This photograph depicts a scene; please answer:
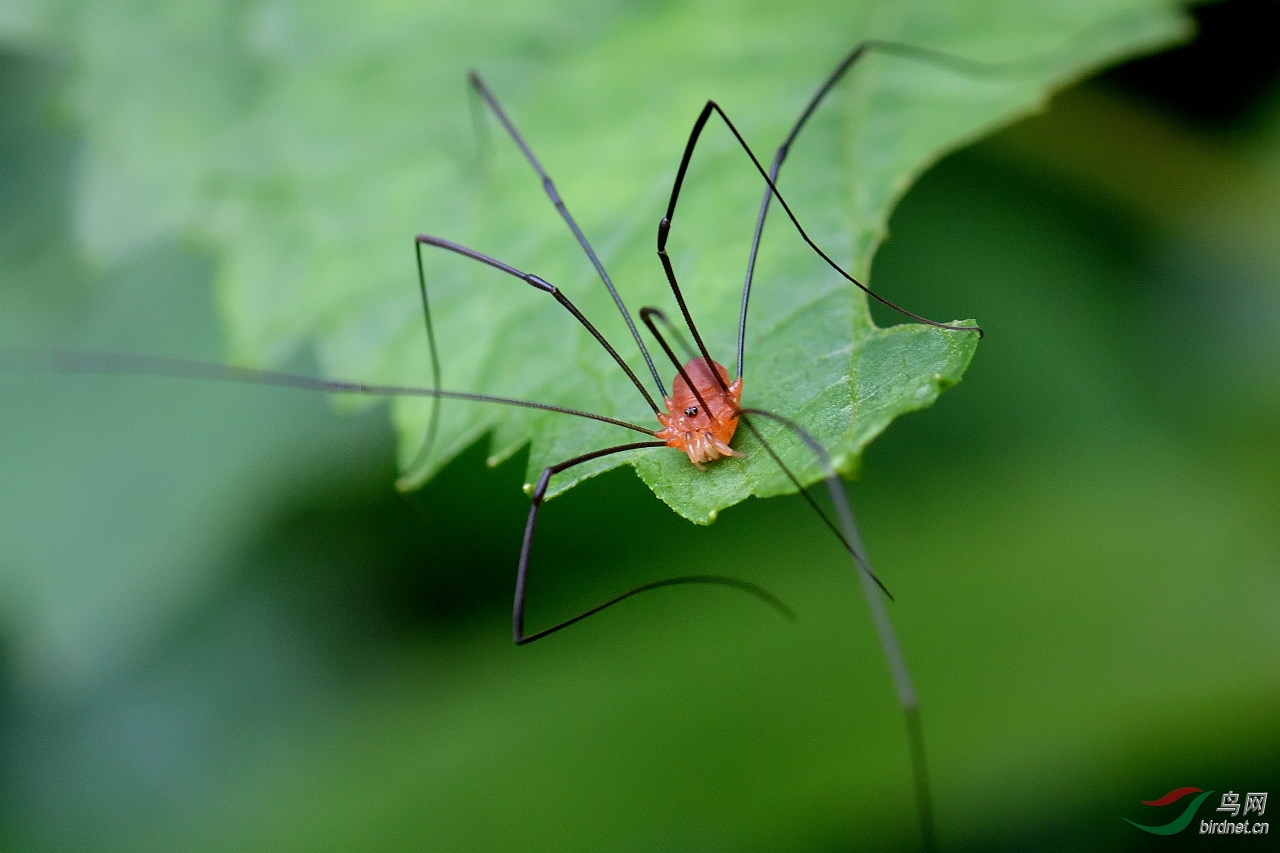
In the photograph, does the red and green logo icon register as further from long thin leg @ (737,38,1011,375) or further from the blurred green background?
long thin leg @ (737,38,1011,375)

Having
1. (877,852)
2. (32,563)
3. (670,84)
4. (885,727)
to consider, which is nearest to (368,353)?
(670,84)

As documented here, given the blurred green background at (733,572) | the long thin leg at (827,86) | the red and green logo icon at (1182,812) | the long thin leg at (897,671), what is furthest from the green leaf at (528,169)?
the red and green logo icon at (1182,812)

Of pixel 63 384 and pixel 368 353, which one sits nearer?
pixel 368 353

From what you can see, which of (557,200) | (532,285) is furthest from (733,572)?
(557,200)

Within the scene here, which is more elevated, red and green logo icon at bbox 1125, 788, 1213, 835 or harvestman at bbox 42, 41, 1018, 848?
harvestman at bbox 42, 41, 1018, 848

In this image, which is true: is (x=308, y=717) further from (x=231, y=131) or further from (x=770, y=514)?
(x=231, y=131)

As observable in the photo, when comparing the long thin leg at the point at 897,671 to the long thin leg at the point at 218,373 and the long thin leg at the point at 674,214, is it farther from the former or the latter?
the long thin leg at the point at 218,373

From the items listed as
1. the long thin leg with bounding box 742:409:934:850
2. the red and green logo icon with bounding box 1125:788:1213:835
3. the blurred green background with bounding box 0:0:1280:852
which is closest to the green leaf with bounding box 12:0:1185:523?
the long thin leg with bounding box 742:409:934:850
